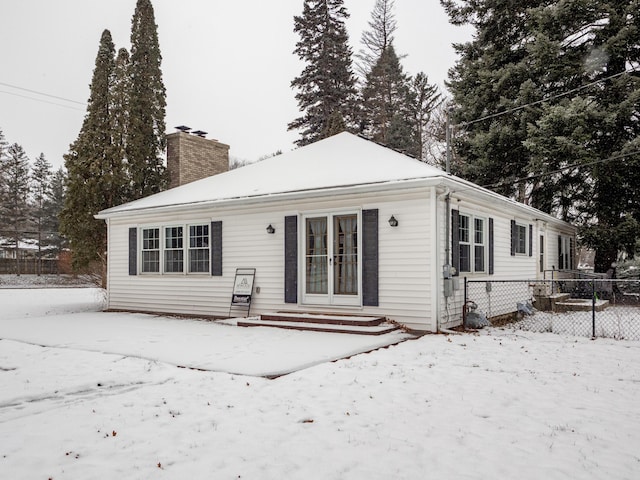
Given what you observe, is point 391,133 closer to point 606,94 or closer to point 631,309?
point 606,94

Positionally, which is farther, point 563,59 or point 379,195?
point 563,59

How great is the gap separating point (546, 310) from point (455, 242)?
17.1 ft

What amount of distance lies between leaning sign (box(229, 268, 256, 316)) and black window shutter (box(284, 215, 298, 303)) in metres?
0.95

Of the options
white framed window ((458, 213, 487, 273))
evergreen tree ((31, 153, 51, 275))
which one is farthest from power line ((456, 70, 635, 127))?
evergreen tree ((31, 153, 51, 275))

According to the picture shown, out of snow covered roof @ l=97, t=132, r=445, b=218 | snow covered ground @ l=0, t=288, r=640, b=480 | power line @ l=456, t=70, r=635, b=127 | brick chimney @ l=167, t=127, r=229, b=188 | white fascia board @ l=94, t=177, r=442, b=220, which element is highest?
power line @ l=456, t=70, r=635, b=127

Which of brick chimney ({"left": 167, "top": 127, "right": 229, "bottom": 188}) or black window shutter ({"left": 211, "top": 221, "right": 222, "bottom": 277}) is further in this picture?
brick chimney ({"left": 167, "top": 127, "right": 229, "bottom": 188})

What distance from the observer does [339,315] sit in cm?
924

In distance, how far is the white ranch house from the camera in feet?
28.2

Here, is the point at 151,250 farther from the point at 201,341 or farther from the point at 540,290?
the point at 540,290

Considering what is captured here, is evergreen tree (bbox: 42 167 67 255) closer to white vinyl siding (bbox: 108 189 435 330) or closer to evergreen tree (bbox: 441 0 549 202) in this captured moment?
white vinyl siding (bbox: 108 189 435 330)

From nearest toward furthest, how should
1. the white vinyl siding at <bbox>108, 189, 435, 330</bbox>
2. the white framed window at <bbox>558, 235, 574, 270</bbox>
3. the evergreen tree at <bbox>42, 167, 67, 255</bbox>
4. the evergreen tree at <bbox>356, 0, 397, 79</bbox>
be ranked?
the white vinyl siding at <bbox>108, 189, 435, 330</bbox> < the white framed window at <bbox>558, 235, 574, 270</bbox> < the evergreen tree at <bbox>356, 0, 397, 79</bbox> < the evergreen tree at <bbox>42, 167, 67, 255</bbox>

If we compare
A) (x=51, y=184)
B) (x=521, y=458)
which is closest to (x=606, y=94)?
(x=521, y=458)

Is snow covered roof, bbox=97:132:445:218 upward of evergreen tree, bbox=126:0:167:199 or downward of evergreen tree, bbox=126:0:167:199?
downward

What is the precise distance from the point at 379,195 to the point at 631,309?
929 centimetres
